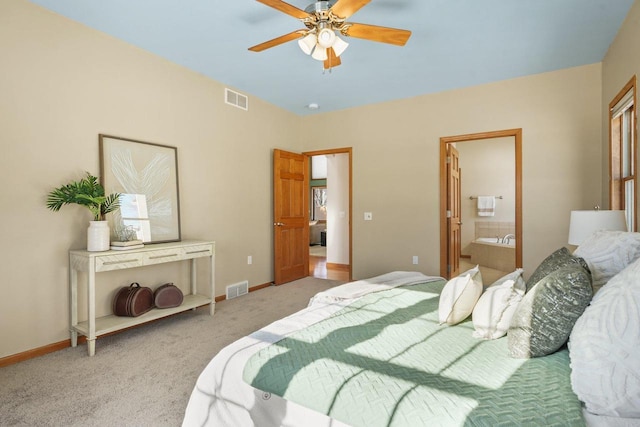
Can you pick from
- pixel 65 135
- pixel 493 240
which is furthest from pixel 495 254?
pixel 65 135

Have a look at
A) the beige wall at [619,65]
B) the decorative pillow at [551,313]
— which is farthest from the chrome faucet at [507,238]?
the decorative pillow at [551,313]

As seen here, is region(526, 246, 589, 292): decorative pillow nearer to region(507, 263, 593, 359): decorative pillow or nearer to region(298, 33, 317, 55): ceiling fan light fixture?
region(507, 263, 593, 359): decorative pillow

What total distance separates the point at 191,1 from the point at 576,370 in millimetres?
3140

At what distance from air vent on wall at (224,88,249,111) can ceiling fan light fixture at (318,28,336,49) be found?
7.33 feet

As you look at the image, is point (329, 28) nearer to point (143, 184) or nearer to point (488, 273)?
point (143, 184)

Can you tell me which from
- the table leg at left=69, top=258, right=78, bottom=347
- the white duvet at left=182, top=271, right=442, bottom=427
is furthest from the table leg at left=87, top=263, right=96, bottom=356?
the white duvet at left=182, top=271, right=442, bottom=427

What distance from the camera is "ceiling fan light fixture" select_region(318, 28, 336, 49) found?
2.30 metres

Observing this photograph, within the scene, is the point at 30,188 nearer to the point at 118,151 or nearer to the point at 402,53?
the point at 118,151

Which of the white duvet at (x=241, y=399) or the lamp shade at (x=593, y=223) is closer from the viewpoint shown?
the white duvet at (x=241, y=399)

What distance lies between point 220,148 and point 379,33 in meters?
2.50

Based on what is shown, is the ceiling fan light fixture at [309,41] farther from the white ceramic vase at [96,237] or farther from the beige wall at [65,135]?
the white ceramic vase at [96,237]

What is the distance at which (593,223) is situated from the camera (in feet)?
7.86

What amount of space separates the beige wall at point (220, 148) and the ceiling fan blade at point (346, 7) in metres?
2.21

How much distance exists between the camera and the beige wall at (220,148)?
2531 millimetres
